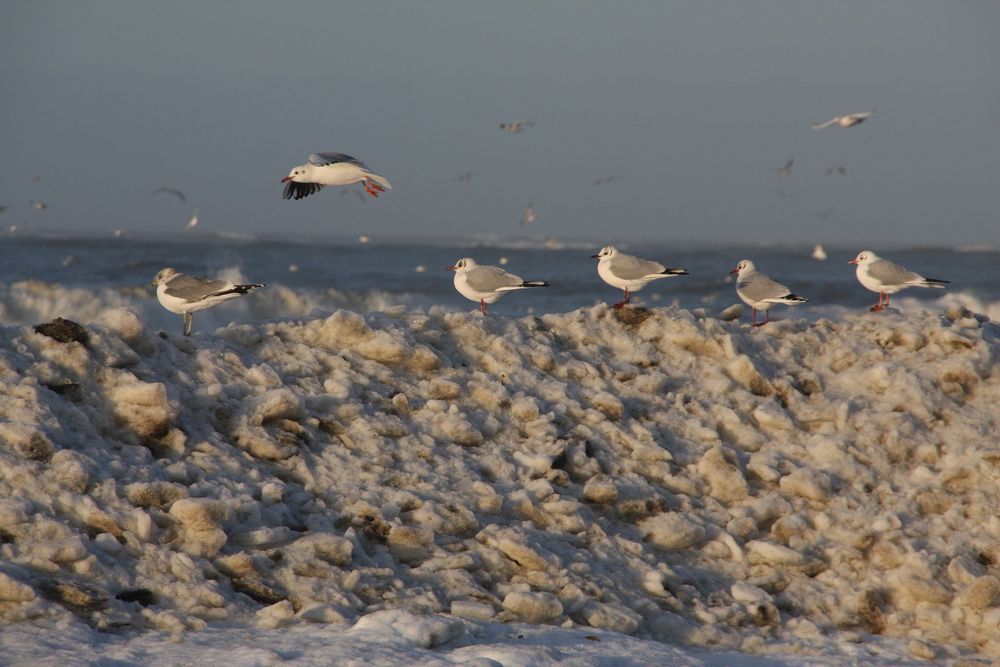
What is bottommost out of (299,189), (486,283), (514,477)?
(514,477)

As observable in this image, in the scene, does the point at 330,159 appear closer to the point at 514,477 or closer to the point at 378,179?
the point at 378,179

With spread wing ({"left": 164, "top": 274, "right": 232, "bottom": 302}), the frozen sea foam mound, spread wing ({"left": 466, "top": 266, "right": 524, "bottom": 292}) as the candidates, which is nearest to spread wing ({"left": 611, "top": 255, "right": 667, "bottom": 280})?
spread wing ({"left": 466, "top": 266, "right": 524, "bottom": 292})

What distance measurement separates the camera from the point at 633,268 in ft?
36.0

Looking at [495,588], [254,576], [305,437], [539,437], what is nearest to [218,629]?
[254,576]

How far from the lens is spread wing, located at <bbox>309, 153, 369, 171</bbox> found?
11.1 metres

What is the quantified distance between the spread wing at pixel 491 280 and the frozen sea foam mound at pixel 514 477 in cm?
134

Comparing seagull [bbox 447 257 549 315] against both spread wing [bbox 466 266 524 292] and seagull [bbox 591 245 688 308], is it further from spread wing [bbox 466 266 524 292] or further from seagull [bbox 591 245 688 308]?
seagull [bbox 591 245 688 308]

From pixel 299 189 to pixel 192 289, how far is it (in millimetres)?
2845

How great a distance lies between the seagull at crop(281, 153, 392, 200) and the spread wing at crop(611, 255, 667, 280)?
2.27m

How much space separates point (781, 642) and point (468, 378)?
2941 millimetres

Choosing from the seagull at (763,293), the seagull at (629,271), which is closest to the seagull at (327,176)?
the seagull at (629,271)

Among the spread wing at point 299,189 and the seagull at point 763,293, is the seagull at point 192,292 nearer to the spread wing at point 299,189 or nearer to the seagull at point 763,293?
the spread wing at point 299,189

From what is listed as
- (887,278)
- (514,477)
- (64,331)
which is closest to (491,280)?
(514,477)

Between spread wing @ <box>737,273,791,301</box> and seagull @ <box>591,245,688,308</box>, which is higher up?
seagull @ <box>591,245,688,308</box>
